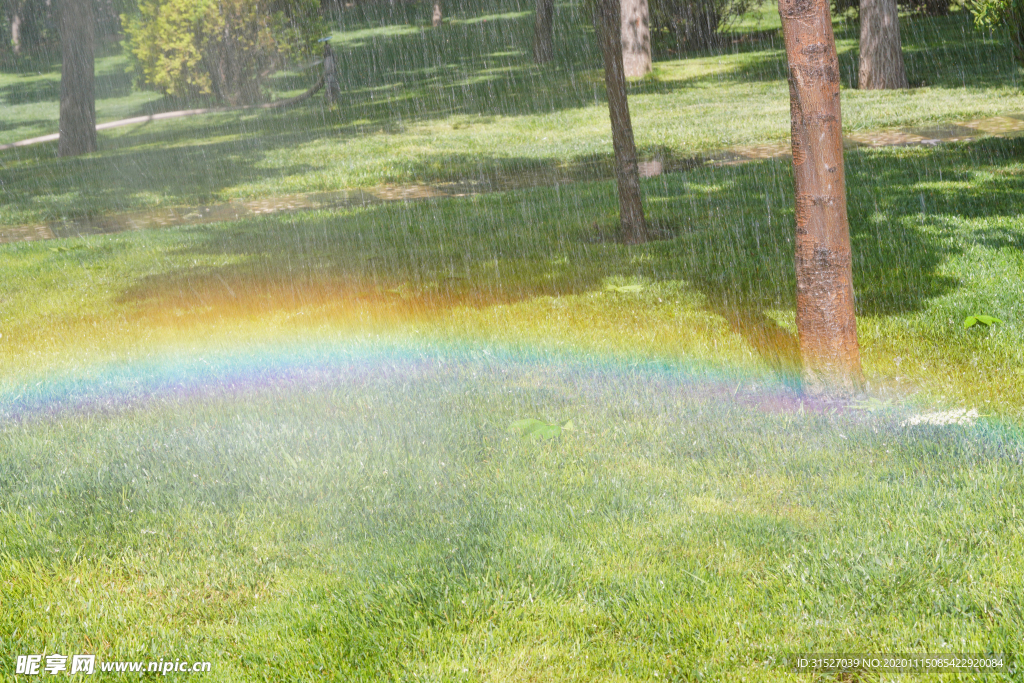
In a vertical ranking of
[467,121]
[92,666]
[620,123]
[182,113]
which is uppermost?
[182,113]

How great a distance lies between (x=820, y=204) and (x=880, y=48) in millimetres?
15811

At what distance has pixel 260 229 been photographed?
1081 cm

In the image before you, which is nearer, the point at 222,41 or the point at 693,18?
the point at 222,41

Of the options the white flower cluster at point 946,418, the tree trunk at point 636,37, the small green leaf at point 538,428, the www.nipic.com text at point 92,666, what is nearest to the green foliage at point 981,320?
the white flower cluster at point 946,418

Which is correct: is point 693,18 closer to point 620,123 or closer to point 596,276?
point 620,123

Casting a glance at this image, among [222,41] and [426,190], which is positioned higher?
[222,41]

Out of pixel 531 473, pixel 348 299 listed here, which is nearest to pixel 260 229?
pixel 348 299

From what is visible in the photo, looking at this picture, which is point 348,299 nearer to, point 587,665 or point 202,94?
point 587,665

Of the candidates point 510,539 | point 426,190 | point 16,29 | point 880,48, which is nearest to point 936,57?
point 880,48

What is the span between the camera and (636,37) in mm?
22906

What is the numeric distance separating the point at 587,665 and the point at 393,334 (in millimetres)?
3766

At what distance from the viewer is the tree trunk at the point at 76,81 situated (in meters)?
20.1

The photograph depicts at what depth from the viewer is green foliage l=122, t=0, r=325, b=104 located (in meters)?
26.3

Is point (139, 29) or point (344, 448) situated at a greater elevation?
point (139, 29)
